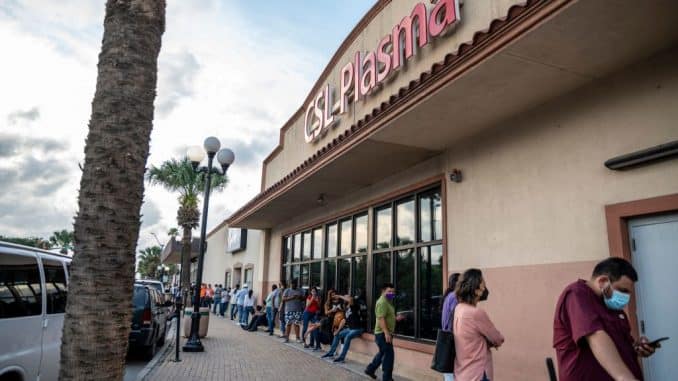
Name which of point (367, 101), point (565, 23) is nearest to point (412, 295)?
point (367, 101)

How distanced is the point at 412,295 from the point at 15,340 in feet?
22.2

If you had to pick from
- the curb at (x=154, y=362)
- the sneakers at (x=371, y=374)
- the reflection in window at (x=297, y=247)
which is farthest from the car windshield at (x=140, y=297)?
the reflection in window at (x=297, y=247)

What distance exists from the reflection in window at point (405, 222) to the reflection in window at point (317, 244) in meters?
4.74

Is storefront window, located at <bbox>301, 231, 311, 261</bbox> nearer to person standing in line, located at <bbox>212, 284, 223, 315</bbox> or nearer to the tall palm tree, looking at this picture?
the tall palm tree

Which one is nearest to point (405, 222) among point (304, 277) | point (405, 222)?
point (405, 222)

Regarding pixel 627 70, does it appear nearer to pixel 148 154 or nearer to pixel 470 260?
pixel 470 260

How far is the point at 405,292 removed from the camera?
10.1 metres

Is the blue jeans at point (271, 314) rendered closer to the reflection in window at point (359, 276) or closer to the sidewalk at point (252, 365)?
the sidewalk at point (252, 365)

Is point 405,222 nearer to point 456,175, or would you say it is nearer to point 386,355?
point 456,175

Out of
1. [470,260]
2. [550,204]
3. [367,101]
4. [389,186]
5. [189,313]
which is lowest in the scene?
[189,313]

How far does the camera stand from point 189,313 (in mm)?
13750

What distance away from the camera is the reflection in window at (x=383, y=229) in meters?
11.2

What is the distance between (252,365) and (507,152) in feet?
22.5

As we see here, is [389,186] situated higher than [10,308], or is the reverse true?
[389,186]
